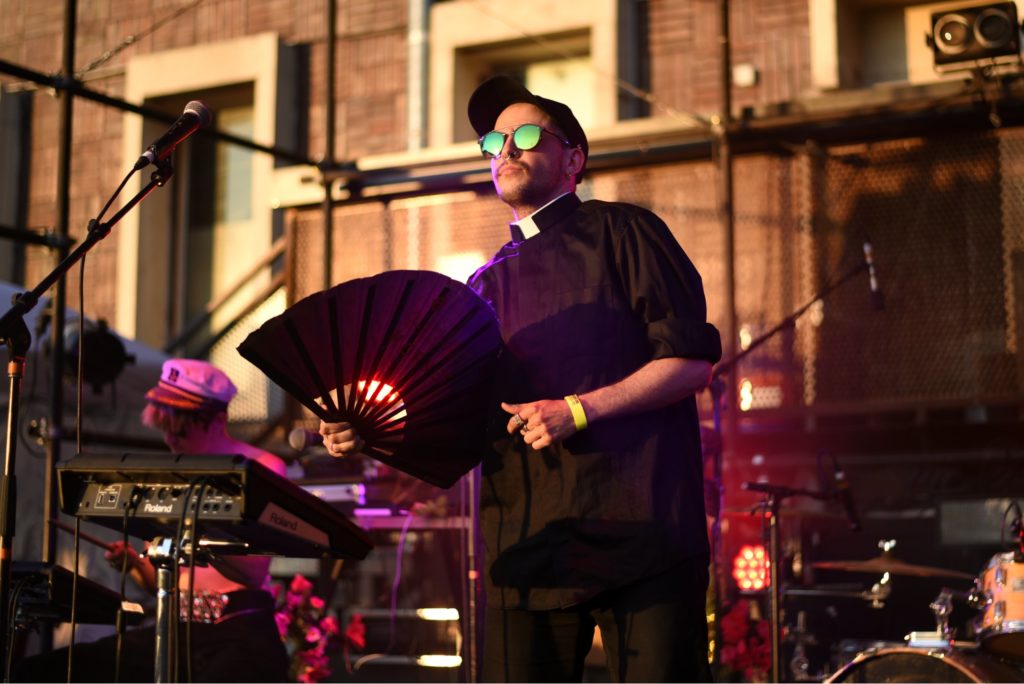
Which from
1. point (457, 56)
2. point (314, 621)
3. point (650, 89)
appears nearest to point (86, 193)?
point (457, 56)

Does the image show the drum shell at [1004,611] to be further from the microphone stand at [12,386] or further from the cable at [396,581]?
the microphone stand at [12,386]

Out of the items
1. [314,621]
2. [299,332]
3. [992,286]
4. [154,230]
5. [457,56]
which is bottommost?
[314,621]

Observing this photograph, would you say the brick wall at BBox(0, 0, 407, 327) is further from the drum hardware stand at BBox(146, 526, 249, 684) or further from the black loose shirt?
the black loose shirt

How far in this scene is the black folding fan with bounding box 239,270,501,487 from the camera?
3.24 m

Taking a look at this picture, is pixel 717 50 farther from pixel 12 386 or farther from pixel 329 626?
pixel 12 386

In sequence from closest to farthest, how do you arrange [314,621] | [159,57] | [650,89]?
[314,621] < [650,89] < [159,57]

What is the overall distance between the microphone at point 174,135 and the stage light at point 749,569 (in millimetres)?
4593

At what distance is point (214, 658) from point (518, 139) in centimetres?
297

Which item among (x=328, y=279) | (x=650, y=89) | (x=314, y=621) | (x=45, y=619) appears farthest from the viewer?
(x=650, y=89)

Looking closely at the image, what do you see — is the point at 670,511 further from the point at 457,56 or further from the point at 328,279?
the point at 457,56

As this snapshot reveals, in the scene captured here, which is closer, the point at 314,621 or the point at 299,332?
the point at 299,332

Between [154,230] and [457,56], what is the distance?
11.3 feet

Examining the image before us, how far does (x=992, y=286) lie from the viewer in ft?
25.6

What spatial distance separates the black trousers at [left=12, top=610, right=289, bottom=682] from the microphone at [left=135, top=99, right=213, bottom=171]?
→ 2.31 m
